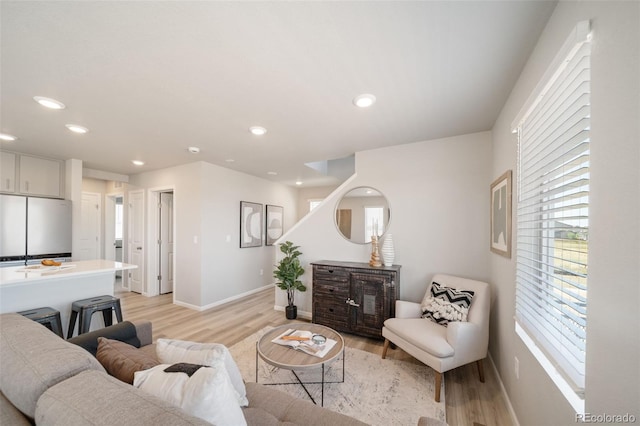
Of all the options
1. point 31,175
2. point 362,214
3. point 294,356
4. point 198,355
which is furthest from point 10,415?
point 31,175

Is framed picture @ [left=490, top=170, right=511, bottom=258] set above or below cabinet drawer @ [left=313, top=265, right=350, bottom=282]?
above

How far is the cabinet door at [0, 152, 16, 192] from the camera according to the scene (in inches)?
132

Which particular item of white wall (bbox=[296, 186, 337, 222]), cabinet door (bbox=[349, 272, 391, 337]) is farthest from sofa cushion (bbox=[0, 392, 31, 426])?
white wall (bbox=[296, 186, 337, 222])

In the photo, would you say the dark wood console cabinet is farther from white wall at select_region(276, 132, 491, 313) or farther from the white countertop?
the white countertop

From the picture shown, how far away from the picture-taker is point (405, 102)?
2111 mm

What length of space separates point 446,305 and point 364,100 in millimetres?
1993

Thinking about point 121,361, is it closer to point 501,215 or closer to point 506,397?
point 506,397

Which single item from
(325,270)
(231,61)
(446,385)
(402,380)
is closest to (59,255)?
(325,270)

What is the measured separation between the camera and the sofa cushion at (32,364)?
81 centimetres

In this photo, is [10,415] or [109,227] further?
[109,227]

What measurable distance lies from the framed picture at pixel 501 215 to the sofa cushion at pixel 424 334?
85 cm

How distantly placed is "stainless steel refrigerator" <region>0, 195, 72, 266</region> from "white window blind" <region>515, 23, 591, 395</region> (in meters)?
5.51

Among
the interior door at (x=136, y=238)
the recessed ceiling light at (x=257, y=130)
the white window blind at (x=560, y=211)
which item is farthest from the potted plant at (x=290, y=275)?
the interior door at (x=136, y=238)

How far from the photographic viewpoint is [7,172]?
134 inches
